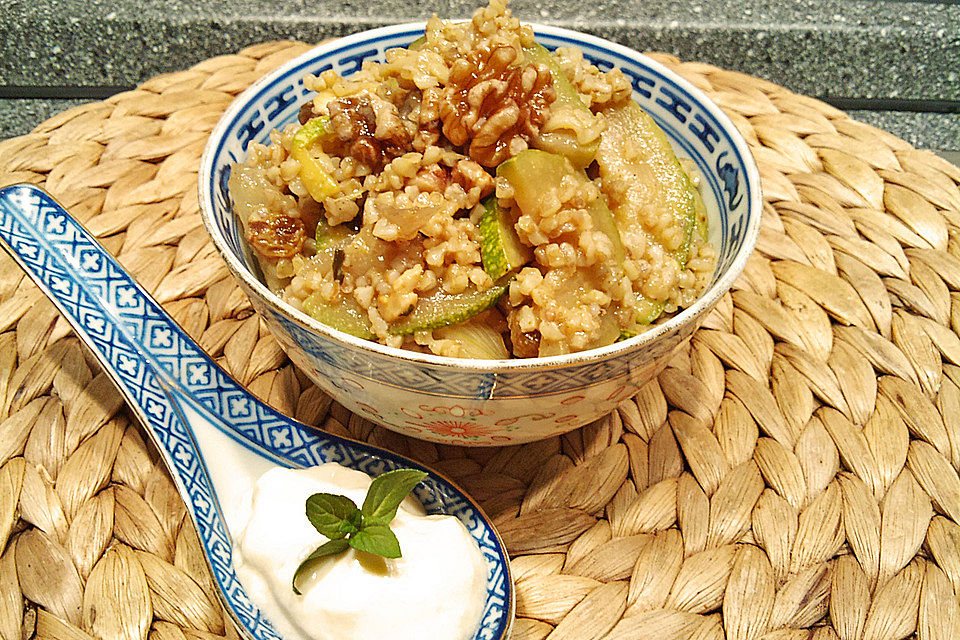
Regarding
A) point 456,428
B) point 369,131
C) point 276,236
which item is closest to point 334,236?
point 276,236

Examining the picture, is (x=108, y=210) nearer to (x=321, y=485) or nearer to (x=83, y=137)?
(x=83, y=137)

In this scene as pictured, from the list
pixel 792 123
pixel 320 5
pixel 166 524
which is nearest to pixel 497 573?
pixel 166 524

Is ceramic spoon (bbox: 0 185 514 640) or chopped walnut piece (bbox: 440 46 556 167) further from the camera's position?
ceramic spoon (bbox: 0 185 514 640)

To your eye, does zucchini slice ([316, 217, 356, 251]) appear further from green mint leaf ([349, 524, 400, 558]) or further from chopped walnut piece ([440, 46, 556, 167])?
green mint leaf ([349, 524, 400, 558])

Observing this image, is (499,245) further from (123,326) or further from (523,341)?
(123,326)

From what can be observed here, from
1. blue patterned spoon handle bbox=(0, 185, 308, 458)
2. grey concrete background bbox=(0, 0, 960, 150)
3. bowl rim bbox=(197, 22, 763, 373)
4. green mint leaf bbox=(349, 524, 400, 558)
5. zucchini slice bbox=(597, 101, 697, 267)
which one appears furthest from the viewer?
grey concrete background bbox=(0, 0, 960, 150)

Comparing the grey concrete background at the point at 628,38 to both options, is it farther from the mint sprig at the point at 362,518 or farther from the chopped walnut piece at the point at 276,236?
the mint sprig at the point at 362,518

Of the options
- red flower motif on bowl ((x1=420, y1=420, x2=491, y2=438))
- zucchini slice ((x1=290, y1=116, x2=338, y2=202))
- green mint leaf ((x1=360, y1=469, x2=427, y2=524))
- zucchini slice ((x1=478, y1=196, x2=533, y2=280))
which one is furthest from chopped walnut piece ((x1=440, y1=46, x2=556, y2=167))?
green mint leaf ((x1=360, y1=469, x2=427, y2=524))
